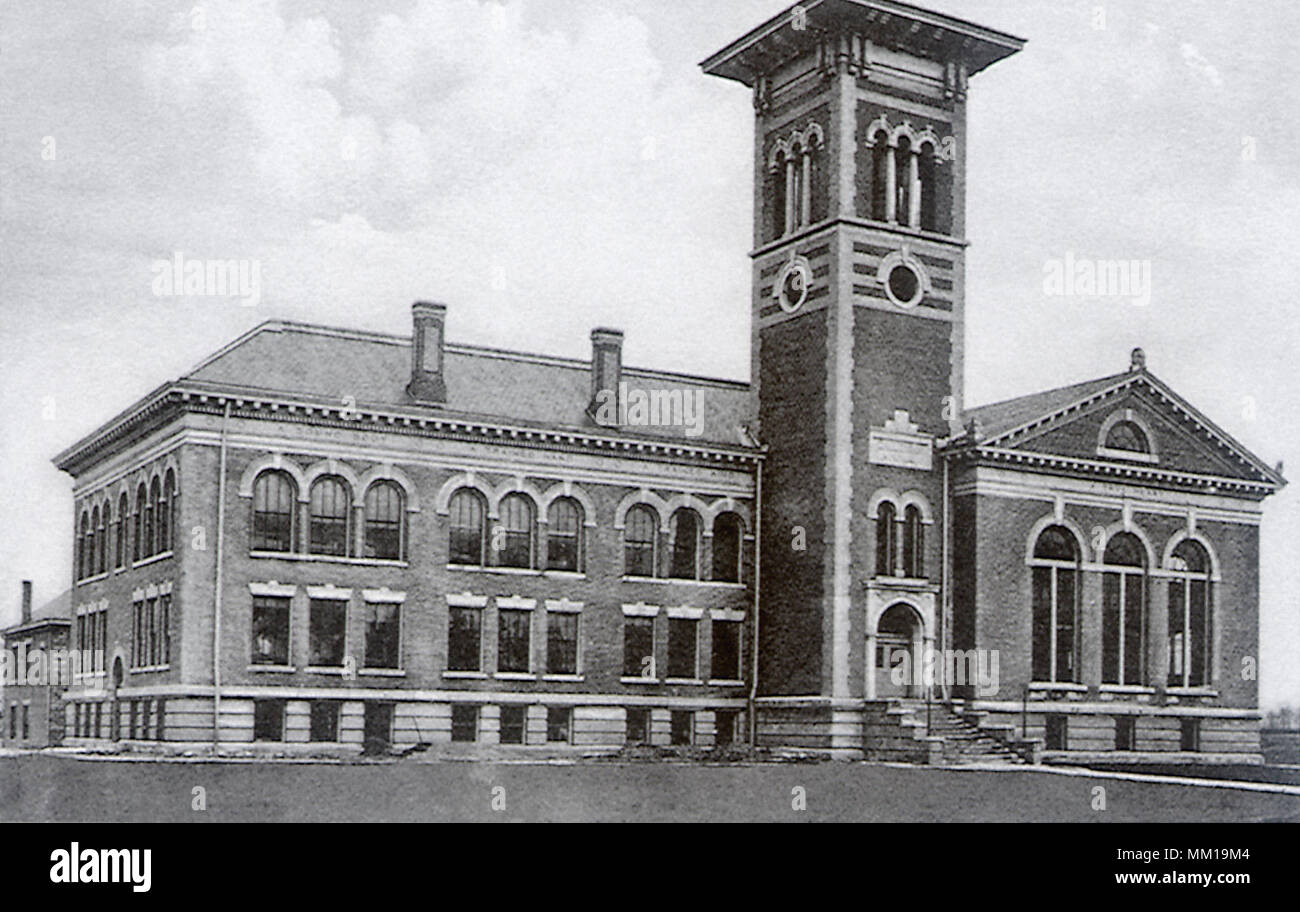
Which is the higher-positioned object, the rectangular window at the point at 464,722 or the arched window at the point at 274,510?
the arched window at the point at 274,510

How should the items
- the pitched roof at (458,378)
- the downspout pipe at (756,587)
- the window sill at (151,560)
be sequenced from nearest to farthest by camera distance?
the pitched roof at (458,378) < the window sill at (151,560) < the downspout pipe at (756,587)

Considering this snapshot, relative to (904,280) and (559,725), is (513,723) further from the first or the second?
(904,280)

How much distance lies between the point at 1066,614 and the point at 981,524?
9.06 feet

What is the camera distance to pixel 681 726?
34.6 metres

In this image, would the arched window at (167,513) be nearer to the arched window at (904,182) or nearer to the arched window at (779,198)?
the arched window at (779,198)

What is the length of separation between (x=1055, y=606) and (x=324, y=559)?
14.4 meters

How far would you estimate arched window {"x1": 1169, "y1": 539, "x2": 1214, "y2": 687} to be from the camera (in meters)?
37.1

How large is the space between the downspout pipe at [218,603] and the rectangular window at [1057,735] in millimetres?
15761

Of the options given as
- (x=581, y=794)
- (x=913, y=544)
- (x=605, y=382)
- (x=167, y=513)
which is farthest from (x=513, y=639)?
(x=581, y=794)

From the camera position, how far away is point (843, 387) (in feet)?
113

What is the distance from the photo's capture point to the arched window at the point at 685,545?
35.6 m

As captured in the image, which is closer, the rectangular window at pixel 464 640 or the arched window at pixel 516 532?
the rectangular window at pixel 464 640

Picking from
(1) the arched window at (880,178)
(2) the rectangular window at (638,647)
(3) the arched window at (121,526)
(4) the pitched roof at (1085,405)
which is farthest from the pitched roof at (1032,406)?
(3) the arched window at (121,526)

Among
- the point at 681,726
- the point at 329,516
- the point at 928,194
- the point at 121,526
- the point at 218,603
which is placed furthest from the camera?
the point at 928,194
